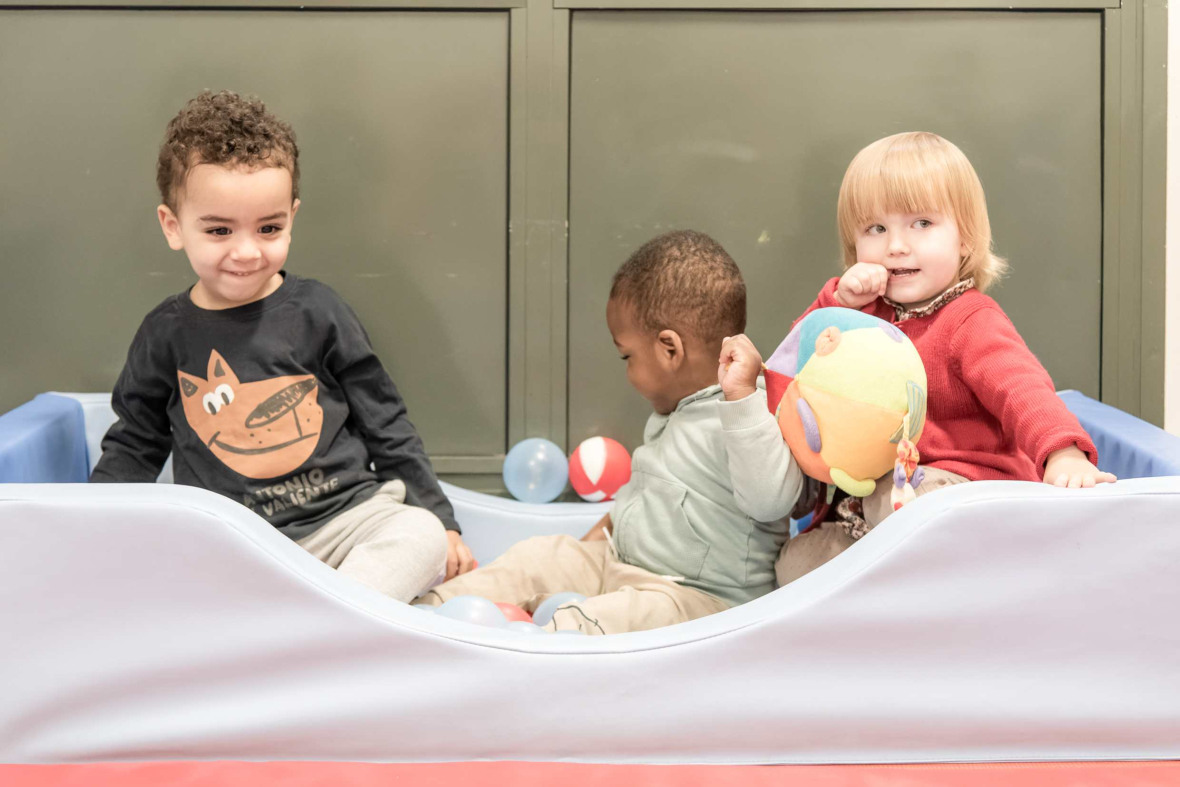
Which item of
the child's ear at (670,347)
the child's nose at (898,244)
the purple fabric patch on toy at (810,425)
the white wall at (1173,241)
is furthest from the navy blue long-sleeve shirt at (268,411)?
the white wall at (1173,241)

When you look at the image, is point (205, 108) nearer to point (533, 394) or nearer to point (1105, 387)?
point (533, 394)

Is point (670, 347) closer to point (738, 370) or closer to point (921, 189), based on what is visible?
point (738, 370)

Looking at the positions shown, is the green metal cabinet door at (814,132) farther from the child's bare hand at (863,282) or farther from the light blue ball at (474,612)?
the light blue ball at (474,612)

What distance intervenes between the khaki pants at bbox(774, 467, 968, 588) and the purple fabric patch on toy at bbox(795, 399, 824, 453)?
112mm

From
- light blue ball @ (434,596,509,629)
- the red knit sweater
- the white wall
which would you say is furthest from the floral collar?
the white wall

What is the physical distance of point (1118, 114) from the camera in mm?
1801

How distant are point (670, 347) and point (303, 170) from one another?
2.79ft

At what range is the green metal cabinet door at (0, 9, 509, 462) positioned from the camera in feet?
5.91

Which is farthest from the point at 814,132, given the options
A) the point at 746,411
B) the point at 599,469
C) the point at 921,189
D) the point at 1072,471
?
the point at 1072,471

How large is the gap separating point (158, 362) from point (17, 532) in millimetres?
544

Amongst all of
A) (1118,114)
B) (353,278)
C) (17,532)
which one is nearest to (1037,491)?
(17,532)

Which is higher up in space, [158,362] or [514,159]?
[514,159]

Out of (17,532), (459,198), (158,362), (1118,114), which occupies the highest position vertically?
(1118,114)

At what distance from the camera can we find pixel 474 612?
1.28m
